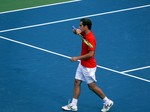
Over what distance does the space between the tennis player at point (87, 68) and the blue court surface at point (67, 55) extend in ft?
1.15

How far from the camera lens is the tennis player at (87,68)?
14.4 meters

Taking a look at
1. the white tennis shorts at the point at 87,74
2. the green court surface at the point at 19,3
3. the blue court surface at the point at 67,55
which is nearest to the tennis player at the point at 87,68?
the white tennis shorts at the point at 87,74

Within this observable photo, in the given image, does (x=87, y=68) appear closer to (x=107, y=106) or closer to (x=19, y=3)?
(x=107, y=106)

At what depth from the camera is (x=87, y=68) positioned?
14.7 m

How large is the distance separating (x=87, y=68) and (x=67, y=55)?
11.9ft

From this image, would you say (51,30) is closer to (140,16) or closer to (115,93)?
(140,16)

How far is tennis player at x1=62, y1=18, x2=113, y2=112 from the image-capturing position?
14.4 metres

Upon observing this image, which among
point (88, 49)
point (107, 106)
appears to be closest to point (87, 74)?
point (88, 49)

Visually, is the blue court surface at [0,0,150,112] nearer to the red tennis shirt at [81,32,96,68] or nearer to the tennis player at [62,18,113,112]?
the tennis player at [62,18,113,112]

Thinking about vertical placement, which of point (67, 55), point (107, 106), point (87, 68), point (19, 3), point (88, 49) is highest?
point (88, 49)

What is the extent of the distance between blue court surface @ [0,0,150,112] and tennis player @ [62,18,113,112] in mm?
349

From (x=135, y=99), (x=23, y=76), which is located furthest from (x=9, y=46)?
(x=135, y=99)

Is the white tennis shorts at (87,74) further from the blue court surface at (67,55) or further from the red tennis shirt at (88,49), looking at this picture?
the blue court surface at (67,55)

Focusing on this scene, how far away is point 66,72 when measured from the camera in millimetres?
17172
